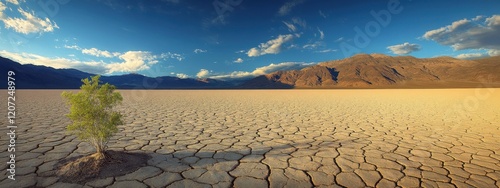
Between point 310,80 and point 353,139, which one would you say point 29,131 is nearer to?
point 353,139

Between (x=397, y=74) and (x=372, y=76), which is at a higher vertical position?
(x=397, y=74)

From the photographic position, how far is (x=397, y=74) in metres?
99.0

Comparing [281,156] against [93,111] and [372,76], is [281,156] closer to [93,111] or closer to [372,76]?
[93,111]

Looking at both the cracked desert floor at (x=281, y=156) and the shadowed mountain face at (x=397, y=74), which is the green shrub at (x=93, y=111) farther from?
the shadowed mountain face at (x=397, y=74)

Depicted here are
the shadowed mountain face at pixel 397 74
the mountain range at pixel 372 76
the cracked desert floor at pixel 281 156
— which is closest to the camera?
the cracked desert floor at pixel 281 156

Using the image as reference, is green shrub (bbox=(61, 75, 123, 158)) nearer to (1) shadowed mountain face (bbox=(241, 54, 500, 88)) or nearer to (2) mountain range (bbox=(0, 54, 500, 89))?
(2) mountain range (bbox=(0, 54, 500, 89))

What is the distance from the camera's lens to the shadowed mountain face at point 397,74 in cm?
7625

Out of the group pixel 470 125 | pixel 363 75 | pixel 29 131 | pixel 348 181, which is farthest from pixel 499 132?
pixel 363 75

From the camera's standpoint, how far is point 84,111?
2.46 m

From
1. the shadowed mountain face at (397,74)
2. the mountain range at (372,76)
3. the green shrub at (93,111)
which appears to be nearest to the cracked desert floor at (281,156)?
the green shrub at (93,111)

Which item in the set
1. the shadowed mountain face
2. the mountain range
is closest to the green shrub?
the mountain range

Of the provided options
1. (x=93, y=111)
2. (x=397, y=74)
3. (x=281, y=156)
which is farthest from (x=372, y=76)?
(x=93, y=111)

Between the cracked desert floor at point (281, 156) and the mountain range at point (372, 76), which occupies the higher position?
the mountain range at point (372, 76)

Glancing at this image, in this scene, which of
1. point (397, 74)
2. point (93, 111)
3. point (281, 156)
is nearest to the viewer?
point (93, 111)
